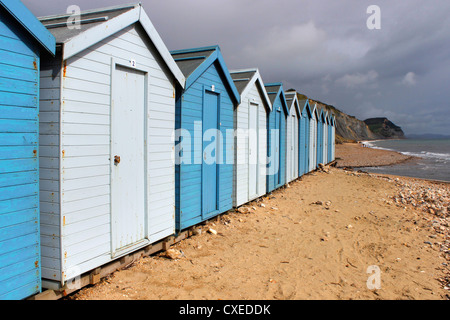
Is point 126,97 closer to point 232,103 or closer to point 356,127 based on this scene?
point 232,103

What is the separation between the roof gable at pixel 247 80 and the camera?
8.43 meters

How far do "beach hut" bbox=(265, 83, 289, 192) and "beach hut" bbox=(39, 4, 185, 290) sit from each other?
5.49 m

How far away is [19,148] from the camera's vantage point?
10.3ft

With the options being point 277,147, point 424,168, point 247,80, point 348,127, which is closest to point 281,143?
point 277,147

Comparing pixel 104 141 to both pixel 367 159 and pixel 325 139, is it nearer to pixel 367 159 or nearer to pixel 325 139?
pixel 325 139

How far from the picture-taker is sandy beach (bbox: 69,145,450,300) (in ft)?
13.9

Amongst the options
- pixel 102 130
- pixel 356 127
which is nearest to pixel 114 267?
pixel 102 130

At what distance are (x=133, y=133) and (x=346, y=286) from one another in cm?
380

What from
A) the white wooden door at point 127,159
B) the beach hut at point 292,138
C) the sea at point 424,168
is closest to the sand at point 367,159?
the sea at point 424,168

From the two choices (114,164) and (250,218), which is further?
(250,218)

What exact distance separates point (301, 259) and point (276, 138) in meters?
6.33

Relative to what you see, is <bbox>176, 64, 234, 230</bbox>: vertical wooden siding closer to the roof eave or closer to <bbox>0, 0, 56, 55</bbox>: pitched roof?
the roof eave

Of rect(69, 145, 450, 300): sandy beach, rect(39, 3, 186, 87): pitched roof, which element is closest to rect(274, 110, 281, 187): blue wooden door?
rect(69, 145, 450, 300): sandy beach

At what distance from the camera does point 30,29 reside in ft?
10.3
